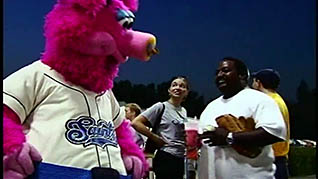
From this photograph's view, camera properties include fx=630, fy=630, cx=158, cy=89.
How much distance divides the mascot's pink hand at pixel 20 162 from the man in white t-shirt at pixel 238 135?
966 mm

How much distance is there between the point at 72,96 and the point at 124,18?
0.34 meters

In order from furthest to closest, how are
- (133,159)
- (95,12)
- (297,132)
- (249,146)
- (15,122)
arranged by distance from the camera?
(297,132) < (249,146) < (133,159) < (95,12) < (15,122)

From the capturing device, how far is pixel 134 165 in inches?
89.3

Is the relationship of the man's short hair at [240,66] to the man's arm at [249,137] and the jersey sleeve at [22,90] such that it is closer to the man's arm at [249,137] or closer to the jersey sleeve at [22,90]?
the man's arm at [249,137]

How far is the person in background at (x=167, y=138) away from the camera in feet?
12.6

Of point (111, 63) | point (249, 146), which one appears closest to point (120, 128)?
point (111, 63)

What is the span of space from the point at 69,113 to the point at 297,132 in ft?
9.89

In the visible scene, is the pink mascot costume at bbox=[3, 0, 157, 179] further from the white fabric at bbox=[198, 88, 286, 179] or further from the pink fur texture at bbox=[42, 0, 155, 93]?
the white fabric at bbox=[198, 88, 286, 179]

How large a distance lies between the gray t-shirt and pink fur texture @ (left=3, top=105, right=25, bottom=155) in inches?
77.7

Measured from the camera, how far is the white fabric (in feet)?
8.56

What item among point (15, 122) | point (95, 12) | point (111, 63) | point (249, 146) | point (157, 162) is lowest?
point (157, 162)

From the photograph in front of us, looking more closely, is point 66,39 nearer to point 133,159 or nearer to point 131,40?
point 131,40

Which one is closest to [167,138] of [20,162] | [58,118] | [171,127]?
[171,127]

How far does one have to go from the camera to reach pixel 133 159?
227cm
